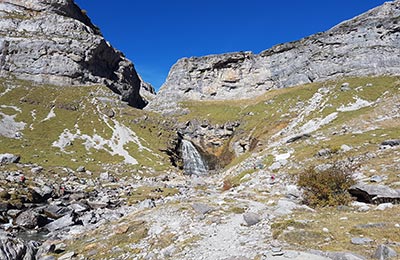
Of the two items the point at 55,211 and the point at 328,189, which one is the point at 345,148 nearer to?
the point at 328,189

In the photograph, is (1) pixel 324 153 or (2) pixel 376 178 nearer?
(2) pixel 376 178

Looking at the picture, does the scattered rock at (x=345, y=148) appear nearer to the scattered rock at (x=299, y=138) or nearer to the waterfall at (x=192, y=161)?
the scattered rock at (x=299, y=138)

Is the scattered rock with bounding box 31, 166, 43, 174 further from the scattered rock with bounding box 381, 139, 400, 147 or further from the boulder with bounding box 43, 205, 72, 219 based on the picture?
the scattered rock with bounding box 381, 139, 400, 147

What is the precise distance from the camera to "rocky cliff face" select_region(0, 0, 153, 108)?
10738 cm

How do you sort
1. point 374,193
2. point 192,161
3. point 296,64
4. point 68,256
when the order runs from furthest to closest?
point 296,64
point 192,161
point 374,193
point 68,256

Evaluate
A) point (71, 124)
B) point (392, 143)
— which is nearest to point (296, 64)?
point (71, 124)

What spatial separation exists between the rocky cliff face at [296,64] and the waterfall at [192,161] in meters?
34.1

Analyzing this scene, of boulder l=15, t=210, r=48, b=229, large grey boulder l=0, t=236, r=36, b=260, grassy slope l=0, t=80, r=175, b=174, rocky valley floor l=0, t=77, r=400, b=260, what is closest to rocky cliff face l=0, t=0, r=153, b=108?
grassy slope l=0, t=80, r=175, b=174

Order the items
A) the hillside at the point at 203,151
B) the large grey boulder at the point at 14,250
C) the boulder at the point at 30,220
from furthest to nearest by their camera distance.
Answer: the boulder at the point at 30,220 → the hillside at the point at 203,151 → the large grey boulder at the point at 14,250

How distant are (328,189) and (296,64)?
105 meters

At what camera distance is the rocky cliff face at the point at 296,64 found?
95375 mm

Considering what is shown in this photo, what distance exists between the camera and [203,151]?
84000 mm

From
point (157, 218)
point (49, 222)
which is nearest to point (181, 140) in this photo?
point (49, 222)

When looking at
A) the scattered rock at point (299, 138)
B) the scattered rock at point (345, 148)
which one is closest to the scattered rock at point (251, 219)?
the scattered rock at point (345, 148)
